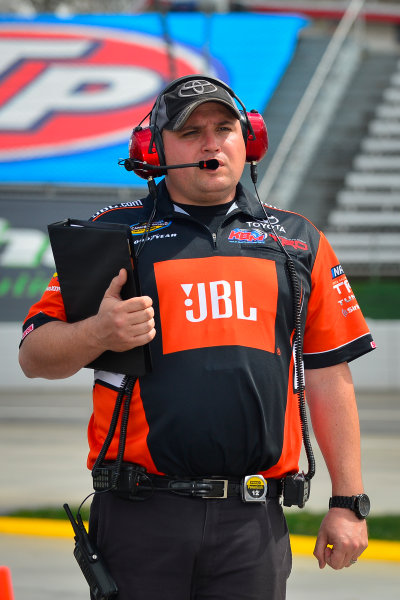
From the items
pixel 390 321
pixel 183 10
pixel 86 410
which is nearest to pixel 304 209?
pixel 390 321

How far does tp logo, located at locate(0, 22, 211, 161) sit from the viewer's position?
21.0 metres

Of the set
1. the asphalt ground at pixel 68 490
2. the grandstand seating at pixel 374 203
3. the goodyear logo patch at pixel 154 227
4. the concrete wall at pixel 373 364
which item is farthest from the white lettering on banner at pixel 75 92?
the goodyear logo patch at pixel 154 227

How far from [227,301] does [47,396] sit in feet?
45.1

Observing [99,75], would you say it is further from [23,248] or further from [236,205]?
[236,205]

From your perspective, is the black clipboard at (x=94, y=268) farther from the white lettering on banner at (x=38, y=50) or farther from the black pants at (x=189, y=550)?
the white lettering on banner at (x=38, y=50)

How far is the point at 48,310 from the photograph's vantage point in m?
2.62

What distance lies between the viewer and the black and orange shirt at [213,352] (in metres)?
2.47

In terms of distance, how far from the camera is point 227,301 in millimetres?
2525

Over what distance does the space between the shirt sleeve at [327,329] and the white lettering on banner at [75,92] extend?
19.2 metres

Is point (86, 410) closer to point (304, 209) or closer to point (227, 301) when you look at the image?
point (304, 209)

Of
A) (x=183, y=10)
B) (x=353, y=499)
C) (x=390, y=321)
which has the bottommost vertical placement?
(x=353, y=499)

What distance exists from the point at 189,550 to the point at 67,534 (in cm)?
428

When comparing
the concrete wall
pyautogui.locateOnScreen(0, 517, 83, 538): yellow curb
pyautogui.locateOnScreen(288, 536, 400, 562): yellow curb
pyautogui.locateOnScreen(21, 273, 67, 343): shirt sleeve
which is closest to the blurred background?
the concrete wall

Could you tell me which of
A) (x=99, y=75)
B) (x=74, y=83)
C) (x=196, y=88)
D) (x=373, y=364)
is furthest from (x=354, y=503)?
(x=99, y=75)
